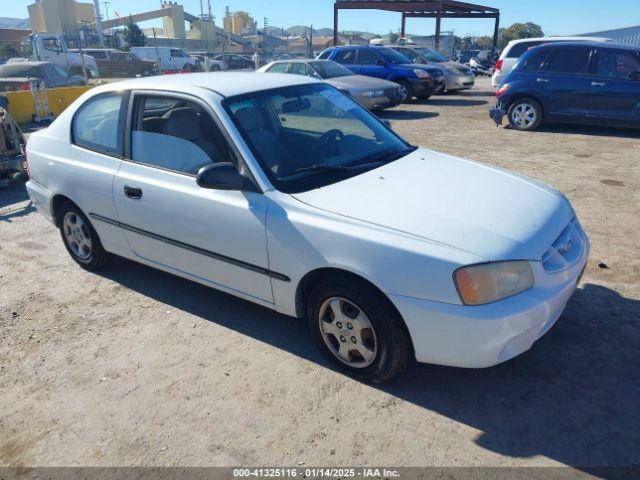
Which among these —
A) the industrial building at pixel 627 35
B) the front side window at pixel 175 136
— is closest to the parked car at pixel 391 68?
the front side window at pixel 175 136

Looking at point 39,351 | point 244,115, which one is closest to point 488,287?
point 244,115

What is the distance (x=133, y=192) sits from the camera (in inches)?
150

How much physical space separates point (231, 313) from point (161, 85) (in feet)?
5.80

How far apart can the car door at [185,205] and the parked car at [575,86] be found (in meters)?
8.63

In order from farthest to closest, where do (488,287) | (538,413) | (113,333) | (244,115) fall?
1. (113,333)
2. (244,115)
3. (538,413)
4. (488,287)

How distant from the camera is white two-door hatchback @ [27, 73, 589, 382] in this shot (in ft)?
8.81

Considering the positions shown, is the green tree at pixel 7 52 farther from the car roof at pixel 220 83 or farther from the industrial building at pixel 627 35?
the car roof at pixel 220 83

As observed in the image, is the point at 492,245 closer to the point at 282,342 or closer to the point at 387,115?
the point at 282,342

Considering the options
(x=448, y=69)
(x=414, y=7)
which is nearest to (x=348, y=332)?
(x=448, y=69)

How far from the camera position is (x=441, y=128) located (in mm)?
11625

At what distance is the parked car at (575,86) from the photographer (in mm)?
9734

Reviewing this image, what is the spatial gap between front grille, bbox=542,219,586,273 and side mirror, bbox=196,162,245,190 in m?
1.79

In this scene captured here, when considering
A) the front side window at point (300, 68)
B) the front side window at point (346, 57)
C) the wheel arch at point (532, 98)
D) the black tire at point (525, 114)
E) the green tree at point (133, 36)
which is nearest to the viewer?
the wheel arch at point (532, 98)

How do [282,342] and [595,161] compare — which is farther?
[595,161]
